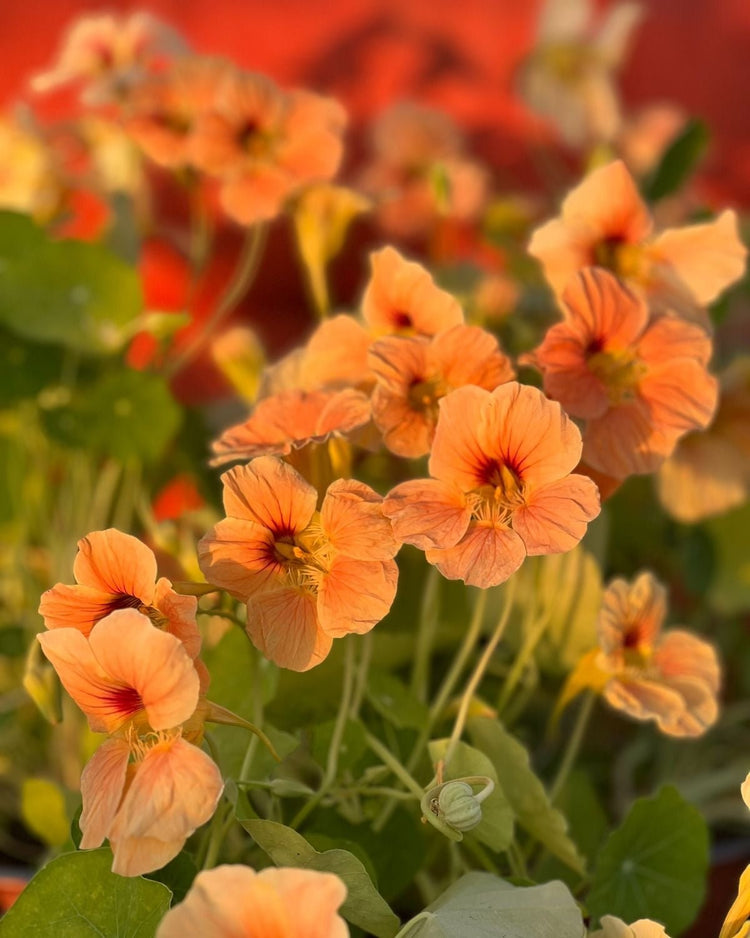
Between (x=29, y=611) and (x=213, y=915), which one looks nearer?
(x=213, y=915)

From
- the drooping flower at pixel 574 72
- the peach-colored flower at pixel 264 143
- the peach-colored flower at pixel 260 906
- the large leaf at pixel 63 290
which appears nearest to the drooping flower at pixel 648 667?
the peach-colored flower at pixel 260 906

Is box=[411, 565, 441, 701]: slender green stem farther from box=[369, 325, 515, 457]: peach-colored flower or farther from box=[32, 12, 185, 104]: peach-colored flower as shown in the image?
box=[32, 12, 185, 104]: peach-colored flower

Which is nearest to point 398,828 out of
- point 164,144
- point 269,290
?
point 164,144

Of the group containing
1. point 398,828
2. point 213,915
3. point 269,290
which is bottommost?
point 269,290

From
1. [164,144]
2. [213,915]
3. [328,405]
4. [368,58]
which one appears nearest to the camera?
[213,915]

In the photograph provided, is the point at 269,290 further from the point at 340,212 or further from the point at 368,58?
the point at 340,212

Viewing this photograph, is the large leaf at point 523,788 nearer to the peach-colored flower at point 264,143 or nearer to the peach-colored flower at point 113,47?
the peach-colored flower at point 264,143
